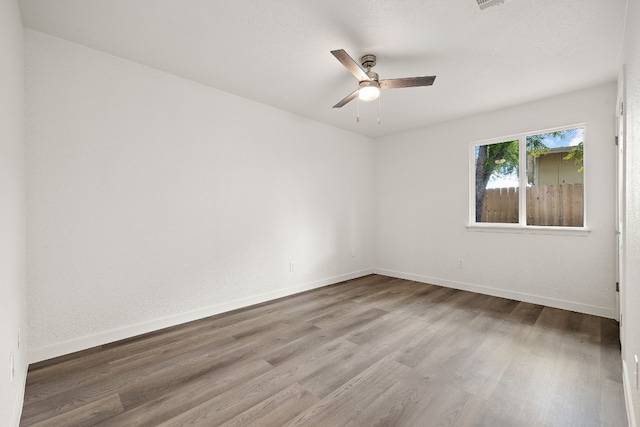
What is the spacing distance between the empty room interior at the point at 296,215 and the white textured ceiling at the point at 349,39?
2 cm

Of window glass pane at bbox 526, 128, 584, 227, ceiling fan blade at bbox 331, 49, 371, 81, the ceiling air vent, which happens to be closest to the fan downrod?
ceiling fan blade at bbox 331, 49, 371, 81

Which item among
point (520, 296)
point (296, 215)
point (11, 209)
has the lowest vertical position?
point (520, 296)

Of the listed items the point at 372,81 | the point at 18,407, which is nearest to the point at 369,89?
the point at 372,81

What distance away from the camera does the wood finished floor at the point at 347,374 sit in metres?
1.64

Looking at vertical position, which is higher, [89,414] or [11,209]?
[11,209]

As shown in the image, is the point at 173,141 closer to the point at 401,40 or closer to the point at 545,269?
the point at 401,40

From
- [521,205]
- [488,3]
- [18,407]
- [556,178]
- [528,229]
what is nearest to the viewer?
[18,407]

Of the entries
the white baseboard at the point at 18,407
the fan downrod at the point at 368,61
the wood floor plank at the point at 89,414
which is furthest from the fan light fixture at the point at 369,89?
the white baseboard at the point at 18,407

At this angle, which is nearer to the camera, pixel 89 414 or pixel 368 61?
pixel 89 414

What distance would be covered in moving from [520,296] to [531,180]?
5.05 feet

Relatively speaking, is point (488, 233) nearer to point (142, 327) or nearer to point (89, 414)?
point (142, 327)

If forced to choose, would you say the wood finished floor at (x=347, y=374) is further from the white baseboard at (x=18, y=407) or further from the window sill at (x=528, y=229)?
the window sill at (x=528, y=229)

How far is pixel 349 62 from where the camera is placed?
7.11ft

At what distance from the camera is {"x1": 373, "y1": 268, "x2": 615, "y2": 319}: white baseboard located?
3174 mm
